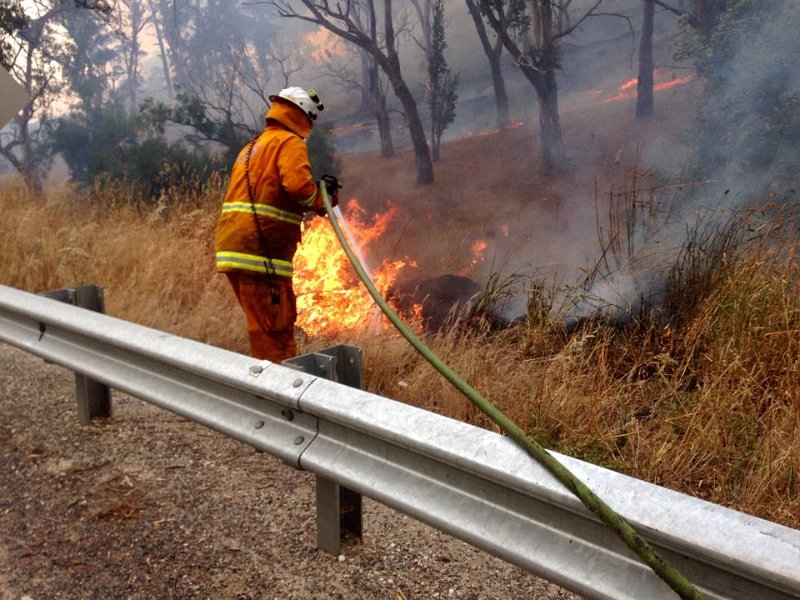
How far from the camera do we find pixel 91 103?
17.3 metres

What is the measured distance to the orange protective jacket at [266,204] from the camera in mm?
4559

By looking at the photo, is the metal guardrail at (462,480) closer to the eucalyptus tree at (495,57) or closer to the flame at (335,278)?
the flame at (335,278)

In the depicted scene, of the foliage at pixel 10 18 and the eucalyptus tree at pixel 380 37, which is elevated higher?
the foliage at pixel 10 18

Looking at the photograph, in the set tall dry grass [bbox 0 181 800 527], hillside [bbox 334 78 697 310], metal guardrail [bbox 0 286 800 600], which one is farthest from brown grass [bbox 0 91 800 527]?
hillside [bbox 334 78 697 310]

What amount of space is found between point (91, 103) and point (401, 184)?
35.2 ft

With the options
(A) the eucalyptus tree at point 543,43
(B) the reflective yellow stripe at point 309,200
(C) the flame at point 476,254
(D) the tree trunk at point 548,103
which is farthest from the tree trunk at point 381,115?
(B) the reflective yellow stripe at point 309,200

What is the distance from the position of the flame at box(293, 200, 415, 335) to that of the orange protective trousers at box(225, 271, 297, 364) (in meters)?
1.04

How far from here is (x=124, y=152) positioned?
12570 mm

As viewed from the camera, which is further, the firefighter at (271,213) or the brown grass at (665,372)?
the firefighter at (271,213)

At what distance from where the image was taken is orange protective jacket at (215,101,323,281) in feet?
15.0

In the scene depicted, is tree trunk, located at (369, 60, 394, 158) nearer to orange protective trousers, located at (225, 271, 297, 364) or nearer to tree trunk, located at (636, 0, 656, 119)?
tree trunk, located at (636, 0, 656, 119)

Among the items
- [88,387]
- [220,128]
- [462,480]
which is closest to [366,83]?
[220,128]

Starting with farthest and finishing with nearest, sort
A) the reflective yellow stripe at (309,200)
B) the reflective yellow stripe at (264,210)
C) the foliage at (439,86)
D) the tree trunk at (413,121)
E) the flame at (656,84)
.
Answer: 1. the tree trunk at (413,121)
2. the foliage at (439,86)
3. the flame at (656,84)
4. the reflective yellow stripe at (264,210)
5. the reflective yellow stripe at (309,200)

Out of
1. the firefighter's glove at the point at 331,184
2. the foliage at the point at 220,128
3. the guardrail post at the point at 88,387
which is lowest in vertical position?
the guardrail post at the point at 88,387
